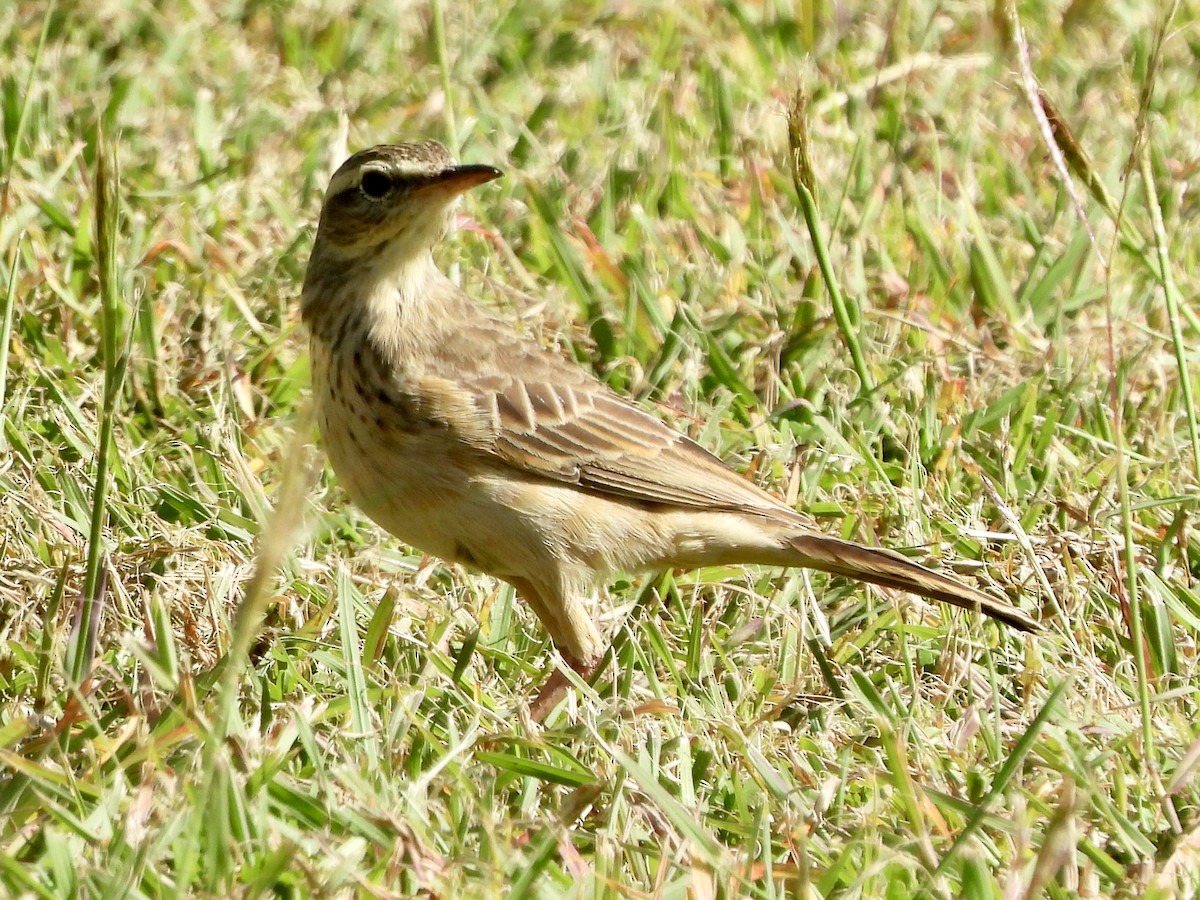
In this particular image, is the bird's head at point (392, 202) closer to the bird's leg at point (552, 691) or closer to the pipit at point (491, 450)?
→ the pipit at point (491, 450)

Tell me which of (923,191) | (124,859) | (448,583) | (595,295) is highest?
(923,191)

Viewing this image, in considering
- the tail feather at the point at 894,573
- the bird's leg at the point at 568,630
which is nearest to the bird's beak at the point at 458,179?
the bird's leg at the point at 568,630

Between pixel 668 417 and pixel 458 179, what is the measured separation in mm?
1425

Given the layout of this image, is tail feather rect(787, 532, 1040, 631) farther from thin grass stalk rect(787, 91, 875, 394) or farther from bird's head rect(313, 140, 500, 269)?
bird's head rect(313, 140, 500, 269)

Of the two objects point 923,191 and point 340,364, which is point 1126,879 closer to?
point 340,364

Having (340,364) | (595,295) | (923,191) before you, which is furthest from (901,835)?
(923,191)

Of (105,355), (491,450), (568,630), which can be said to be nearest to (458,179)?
(491,450)

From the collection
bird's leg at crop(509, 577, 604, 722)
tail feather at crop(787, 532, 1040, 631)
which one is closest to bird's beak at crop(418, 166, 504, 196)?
bird's leg at crop(509, 577, 604, 722)

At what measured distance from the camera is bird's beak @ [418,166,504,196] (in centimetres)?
470

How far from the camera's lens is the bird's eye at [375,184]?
16.2 ft

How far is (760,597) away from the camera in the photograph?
498cm

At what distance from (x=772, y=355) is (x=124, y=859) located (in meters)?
3.36

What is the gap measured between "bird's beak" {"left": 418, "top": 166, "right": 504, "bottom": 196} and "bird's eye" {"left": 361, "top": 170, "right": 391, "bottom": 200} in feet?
0.41

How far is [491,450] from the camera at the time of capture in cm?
Result: 474
